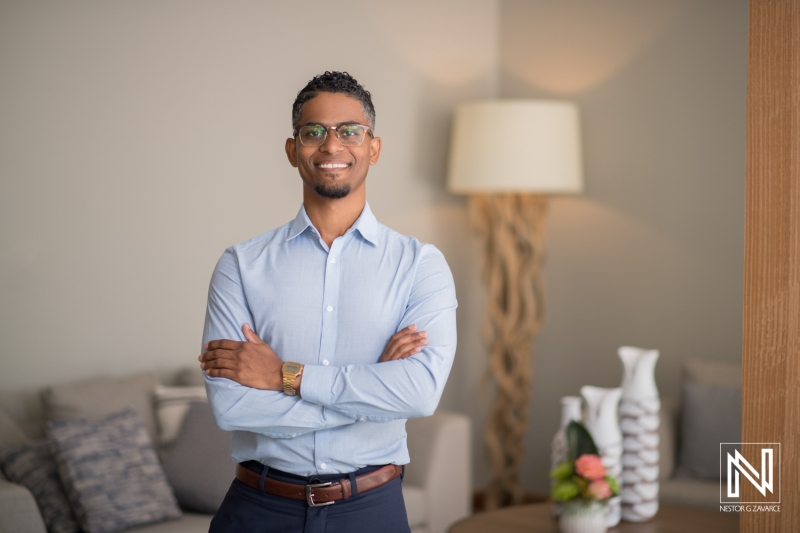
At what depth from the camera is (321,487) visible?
5.34ft

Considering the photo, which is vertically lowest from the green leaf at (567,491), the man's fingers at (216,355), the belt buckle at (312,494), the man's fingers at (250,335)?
the green leaf at (567,491)

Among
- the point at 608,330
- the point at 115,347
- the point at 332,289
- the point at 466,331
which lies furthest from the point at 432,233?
the point at 332,289

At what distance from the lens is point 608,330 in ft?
15.3

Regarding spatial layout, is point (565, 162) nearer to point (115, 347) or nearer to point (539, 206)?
point (539, 206)

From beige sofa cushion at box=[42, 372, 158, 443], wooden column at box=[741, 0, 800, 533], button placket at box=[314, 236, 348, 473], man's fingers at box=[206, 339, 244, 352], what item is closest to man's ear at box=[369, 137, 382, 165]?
button placket at box=[314, 236, 348, 473]

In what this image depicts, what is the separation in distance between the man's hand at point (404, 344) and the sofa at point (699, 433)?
7.28 feet

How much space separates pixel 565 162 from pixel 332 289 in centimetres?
283

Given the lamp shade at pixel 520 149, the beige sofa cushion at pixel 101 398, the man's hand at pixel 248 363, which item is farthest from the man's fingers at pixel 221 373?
the lamp shade at pixel 520 149

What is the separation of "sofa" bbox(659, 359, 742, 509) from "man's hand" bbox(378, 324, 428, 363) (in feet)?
7.28

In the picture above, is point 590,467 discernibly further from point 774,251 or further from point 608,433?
point 774,251

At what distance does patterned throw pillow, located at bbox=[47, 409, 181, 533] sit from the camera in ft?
9.11

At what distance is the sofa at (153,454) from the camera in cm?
279

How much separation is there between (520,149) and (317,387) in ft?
9.36

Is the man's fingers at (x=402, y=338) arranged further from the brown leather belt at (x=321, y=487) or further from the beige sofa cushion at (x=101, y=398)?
the beige sofa cushion at (x=101, y=398)
